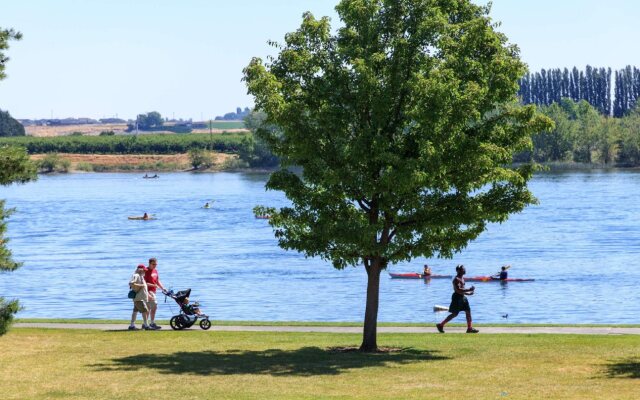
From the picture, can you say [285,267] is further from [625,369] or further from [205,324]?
[625,369]

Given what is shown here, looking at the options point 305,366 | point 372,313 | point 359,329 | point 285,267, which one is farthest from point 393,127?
point 285,267

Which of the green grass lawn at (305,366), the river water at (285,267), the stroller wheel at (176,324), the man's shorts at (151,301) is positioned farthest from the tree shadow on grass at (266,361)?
the river water at (285,267)

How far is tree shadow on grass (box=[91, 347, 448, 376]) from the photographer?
20719mm

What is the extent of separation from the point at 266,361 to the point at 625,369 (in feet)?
22.3

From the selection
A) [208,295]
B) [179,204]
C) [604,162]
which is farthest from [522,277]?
[604,162]

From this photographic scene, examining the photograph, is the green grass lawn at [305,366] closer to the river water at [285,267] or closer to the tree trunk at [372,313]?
the tree trunk at [372,313]

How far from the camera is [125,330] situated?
27125 mm

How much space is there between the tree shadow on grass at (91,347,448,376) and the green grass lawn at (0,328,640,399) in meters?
0.02

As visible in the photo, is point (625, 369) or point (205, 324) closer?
point (625, 369)

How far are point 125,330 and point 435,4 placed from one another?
35.8 ft

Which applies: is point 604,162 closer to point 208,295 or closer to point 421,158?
point 208,295

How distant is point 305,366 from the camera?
21219 mm

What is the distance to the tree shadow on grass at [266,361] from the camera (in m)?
20.7

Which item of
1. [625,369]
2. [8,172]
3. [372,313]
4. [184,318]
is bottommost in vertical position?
[184,318]
